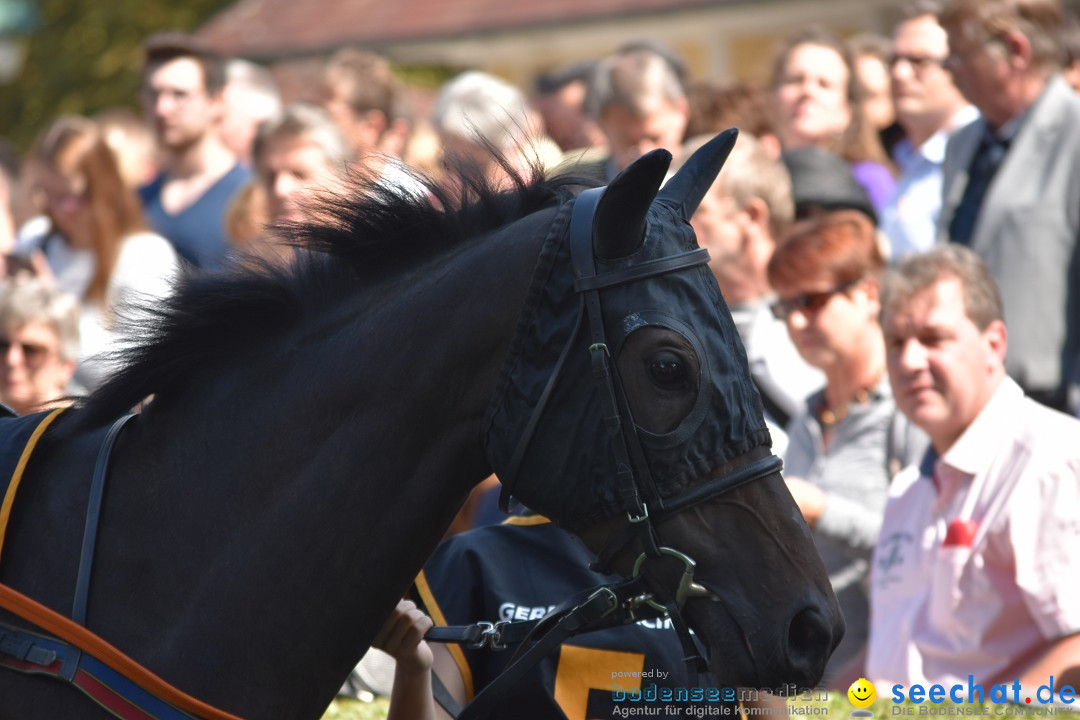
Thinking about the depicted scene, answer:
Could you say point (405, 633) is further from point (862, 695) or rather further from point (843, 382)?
point (843, 382)

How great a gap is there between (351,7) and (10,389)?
19.0 m

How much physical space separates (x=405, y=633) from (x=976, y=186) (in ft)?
12.3

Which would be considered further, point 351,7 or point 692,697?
point 351,7

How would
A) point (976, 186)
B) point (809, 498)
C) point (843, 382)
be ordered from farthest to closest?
point (976, 186) → point (843, 382) → point (809, 498)

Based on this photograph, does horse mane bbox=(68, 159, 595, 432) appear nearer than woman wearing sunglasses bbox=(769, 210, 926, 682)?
Yes

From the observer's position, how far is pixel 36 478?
252 centimetres

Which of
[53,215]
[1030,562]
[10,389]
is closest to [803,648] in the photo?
[1030,562]

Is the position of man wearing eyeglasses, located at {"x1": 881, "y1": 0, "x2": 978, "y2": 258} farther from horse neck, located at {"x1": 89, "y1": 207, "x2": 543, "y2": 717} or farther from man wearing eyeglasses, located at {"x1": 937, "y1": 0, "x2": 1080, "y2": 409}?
horse neck, located at {"x1": 89, "y1": 207, "x2": 543, "y2": 717}

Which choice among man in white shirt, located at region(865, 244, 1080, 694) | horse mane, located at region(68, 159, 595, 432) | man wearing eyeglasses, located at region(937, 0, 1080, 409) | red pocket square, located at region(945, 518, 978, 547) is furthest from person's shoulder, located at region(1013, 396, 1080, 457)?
horse mane, located at region(68, 159, 595, 432)

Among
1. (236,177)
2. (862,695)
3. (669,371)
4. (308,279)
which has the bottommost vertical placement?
(862,695)

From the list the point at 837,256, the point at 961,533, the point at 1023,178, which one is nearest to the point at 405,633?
the point at 961,533

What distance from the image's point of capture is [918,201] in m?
6.39

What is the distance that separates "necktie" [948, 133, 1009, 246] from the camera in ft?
18.2

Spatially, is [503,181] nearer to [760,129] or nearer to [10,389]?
[10,389]
